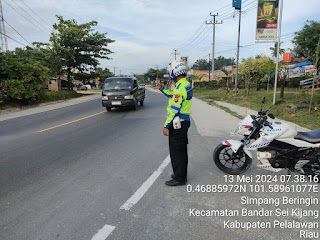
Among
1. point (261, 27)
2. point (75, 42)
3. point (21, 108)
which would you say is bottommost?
point (21, 108)

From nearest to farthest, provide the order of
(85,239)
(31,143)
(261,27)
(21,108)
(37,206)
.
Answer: (85,239)
(37,206)
(31,143)
(261,27)
(21,108)

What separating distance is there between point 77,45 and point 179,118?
96.0ft

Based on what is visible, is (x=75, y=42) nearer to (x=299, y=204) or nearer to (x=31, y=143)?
(x=31, y=143)

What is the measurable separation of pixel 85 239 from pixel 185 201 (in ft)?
4.74

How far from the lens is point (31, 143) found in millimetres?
6578

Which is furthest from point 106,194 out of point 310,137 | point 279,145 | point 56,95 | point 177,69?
point 56,95

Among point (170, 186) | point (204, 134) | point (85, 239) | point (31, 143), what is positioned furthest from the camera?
point (204, 134)

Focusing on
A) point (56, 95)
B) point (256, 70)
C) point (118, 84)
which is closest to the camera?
point (118, 84)

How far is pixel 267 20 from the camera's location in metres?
12.3

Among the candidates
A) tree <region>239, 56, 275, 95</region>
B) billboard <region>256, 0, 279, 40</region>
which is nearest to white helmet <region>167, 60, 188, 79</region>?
billboard <region>256, 0, 279, 40</region>

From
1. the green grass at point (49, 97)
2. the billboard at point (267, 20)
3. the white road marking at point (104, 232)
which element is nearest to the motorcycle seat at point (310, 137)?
the white road marking at point (104, 232)

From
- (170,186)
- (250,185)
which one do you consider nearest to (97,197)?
(170,186)

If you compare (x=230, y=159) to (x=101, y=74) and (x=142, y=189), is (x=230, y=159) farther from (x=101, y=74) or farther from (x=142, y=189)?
(x=101, y=74)

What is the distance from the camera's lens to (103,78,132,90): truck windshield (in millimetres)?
13484
